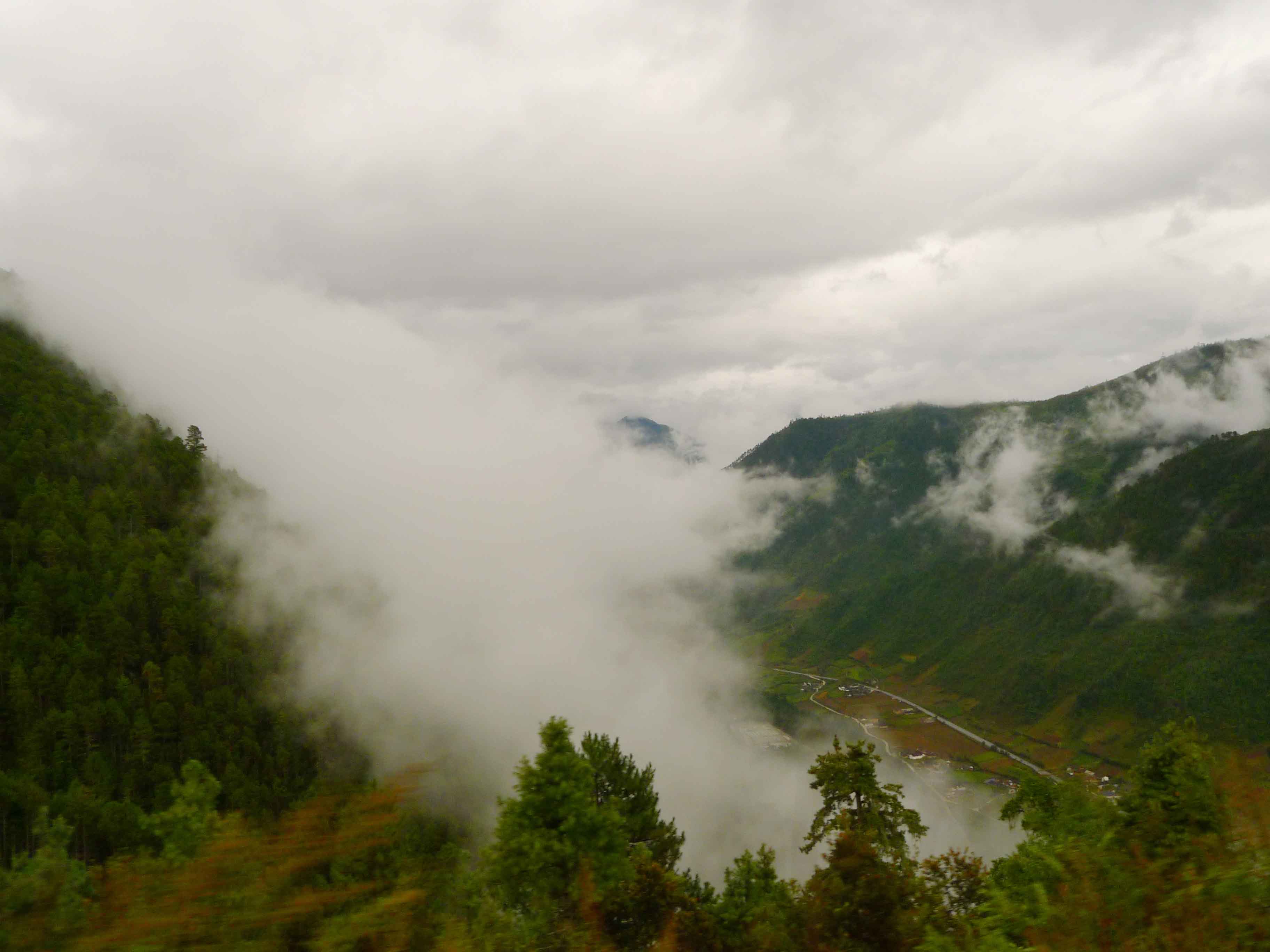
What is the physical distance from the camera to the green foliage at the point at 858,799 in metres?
30.2

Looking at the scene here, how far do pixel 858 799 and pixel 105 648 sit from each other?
259 ft

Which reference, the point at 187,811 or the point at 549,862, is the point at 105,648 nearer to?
the point at 187,811

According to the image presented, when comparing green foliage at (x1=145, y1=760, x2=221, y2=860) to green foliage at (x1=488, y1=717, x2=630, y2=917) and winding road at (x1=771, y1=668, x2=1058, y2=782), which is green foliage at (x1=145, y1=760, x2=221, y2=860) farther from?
winding road at (x1=771, y1=668, x2=1058, y2=782)

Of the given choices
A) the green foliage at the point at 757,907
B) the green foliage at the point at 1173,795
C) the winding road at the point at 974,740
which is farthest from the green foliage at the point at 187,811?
the winding road at the point at 974,740

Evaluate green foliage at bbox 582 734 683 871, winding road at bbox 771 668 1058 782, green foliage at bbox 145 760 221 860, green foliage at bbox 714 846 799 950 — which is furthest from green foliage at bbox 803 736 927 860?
winding road at bbox 771 668 1058 782

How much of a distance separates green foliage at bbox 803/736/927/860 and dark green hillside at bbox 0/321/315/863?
47.5 meters

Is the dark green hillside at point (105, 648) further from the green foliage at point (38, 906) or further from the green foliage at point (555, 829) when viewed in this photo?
the green foliage at point (38, 906)

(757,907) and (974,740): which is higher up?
(757,907)

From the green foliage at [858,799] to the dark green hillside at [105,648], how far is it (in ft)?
156

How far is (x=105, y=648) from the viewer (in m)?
76.2

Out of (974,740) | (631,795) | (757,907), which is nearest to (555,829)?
(757,907)

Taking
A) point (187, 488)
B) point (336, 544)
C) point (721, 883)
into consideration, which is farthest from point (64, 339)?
point (721, 883)

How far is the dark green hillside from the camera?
64.4m

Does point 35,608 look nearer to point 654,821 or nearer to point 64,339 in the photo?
point 654,821
